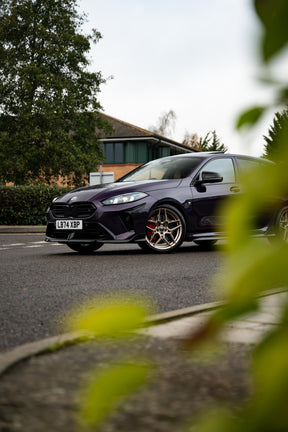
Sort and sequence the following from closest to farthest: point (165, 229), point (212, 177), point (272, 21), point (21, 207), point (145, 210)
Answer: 1. point (272, 21)
2. point (212, 177)
3. point (145, 210)
4. point (165, 229)
5. point (21, 207)

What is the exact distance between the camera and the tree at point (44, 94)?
32.6m

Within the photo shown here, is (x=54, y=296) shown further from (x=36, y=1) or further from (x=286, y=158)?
(x=36, y=1)

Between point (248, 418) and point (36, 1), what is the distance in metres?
36.2

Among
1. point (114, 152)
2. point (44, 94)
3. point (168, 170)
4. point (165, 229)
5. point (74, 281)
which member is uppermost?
point (44, 94)

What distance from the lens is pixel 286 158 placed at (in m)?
0.50

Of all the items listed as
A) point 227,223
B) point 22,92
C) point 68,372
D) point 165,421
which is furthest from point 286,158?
point 22,92

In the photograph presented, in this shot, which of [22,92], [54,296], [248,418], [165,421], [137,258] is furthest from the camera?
[22,92]

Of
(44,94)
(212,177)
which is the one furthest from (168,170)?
(44,94)

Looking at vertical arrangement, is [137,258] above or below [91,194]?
below

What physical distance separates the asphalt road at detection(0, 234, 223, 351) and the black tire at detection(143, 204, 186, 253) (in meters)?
0.18

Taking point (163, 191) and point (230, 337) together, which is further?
point (163, 191)

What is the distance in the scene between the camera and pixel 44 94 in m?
33.7

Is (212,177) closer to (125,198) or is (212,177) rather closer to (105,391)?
(105,391)

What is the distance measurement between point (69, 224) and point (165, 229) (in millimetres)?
1304
